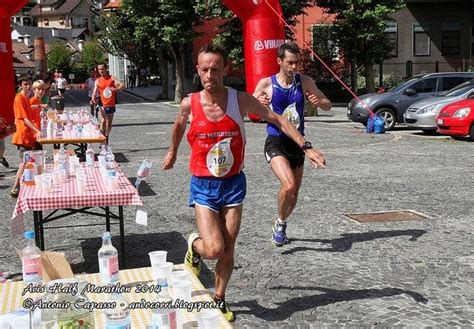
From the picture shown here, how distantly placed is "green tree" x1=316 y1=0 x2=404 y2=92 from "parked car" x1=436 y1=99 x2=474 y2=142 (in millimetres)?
14065

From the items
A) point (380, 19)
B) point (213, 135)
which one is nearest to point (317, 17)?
point (380, 19)

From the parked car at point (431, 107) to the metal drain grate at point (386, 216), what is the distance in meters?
10.6

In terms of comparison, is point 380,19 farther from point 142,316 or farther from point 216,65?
point 142,316

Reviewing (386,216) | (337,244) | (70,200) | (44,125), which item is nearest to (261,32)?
(44,125)

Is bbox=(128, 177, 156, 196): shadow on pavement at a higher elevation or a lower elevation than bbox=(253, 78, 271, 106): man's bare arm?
lower

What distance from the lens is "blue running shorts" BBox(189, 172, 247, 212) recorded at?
4980 millimetres

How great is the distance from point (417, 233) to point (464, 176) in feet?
14.5

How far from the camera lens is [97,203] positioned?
5871 millimetres

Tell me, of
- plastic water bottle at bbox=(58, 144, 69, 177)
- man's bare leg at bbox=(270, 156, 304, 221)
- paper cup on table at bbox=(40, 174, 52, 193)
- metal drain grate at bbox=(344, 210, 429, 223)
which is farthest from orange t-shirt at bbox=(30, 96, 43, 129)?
metal drain grate at bbox=(344, 210, 429, 223)

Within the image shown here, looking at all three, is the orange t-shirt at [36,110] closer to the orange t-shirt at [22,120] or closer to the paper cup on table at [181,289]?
the orange t-shirt at [22,120]

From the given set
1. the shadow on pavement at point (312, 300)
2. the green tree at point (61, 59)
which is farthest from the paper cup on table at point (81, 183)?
the green tree at point (61, 59)

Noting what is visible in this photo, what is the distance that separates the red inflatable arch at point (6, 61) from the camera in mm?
9352

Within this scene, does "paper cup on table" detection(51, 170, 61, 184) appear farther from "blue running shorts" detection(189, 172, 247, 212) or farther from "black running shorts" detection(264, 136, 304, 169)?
"black running shorts" detection(264, 136, 304, 169)

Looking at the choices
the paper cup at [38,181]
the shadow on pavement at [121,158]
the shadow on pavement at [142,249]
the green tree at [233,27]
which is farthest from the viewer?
the green tree at [233,27]
